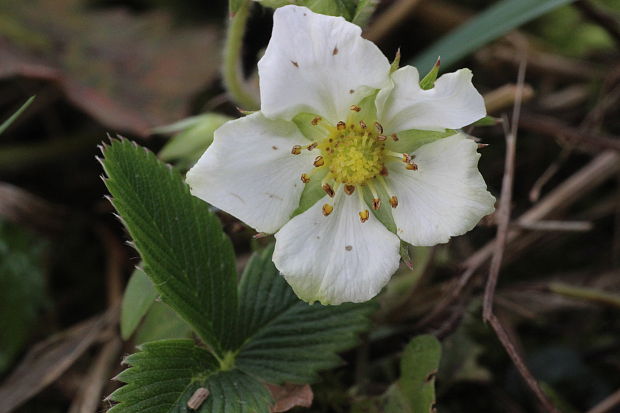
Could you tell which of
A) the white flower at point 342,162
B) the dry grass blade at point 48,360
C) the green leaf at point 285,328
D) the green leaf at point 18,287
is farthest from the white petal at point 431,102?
the green leaf at point 18,287

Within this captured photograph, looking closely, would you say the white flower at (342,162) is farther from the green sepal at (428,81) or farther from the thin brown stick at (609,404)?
the thin brown stick at (609,404)

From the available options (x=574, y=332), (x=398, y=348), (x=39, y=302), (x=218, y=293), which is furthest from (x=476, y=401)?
(x=39, y=302)

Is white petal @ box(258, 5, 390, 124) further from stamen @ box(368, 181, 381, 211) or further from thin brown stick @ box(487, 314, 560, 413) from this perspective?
thin brown stick @ box(487, 314, 560, 413)

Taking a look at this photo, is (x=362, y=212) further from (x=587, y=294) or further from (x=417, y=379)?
(x=587, y=294)

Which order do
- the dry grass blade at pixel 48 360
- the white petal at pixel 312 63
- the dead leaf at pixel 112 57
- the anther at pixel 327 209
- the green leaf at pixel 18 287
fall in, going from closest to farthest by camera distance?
1. the white petal at pixel 312 63
2. the anther at pixel 327 209
3. the dry grass blade at pixel 48 360
4. the green leaf at pixel 18 287
5. the dead leaf at pixel 112 57

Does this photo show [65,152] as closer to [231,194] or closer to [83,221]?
[83,221]

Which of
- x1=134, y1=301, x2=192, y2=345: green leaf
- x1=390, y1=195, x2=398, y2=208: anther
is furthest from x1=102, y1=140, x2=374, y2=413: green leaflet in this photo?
x1=390, y1=195, x2=398, y2=208: anther
